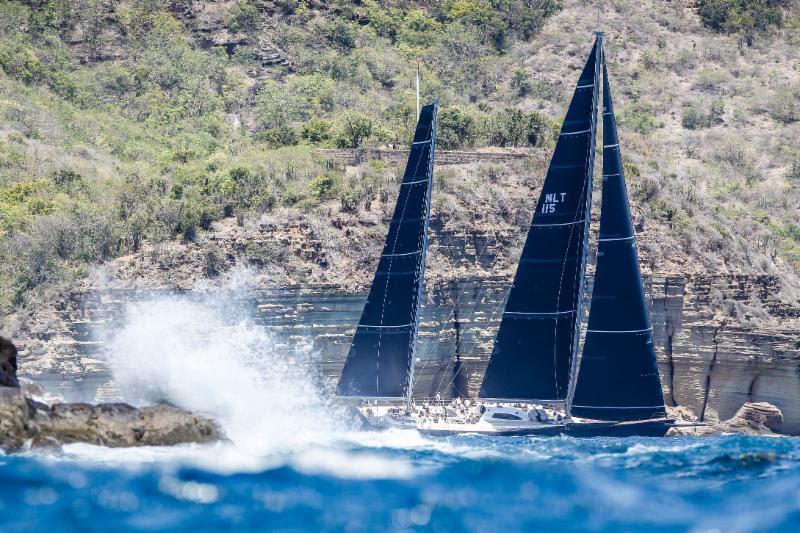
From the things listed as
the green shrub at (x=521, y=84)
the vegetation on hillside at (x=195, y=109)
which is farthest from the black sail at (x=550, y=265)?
the green shrub at (x=521, y=84)

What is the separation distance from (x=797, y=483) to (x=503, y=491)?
786 cm

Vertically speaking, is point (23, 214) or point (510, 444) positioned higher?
point (23, 214)

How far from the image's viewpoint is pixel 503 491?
39438 mm

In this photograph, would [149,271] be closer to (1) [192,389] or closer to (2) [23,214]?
(2) [23,214]

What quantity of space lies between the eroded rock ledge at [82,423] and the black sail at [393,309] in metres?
13.0

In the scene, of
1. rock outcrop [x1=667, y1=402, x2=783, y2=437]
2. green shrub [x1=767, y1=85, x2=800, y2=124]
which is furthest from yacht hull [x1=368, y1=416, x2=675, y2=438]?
green shrub [x1=767, y1=85, x2=800, y2=124]

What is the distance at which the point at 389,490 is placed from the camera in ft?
129

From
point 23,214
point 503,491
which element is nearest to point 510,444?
point 503,491

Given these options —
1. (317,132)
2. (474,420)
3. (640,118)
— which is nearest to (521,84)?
(640,118)

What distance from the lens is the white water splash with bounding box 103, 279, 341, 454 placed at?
156 ft

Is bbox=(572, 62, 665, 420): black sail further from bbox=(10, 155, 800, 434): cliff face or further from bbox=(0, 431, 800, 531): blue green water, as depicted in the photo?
bbox=(10, 155, 800, 434): cliff face

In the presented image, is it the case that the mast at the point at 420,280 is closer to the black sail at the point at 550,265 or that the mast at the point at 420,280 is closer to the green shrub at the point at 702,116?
the black sail at the point at 550,265

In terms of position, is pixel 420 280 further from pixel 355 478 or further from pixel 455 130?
pixel 455 130

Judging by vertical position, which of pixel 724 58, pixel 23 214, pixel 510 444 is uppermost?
pixel 724 58
